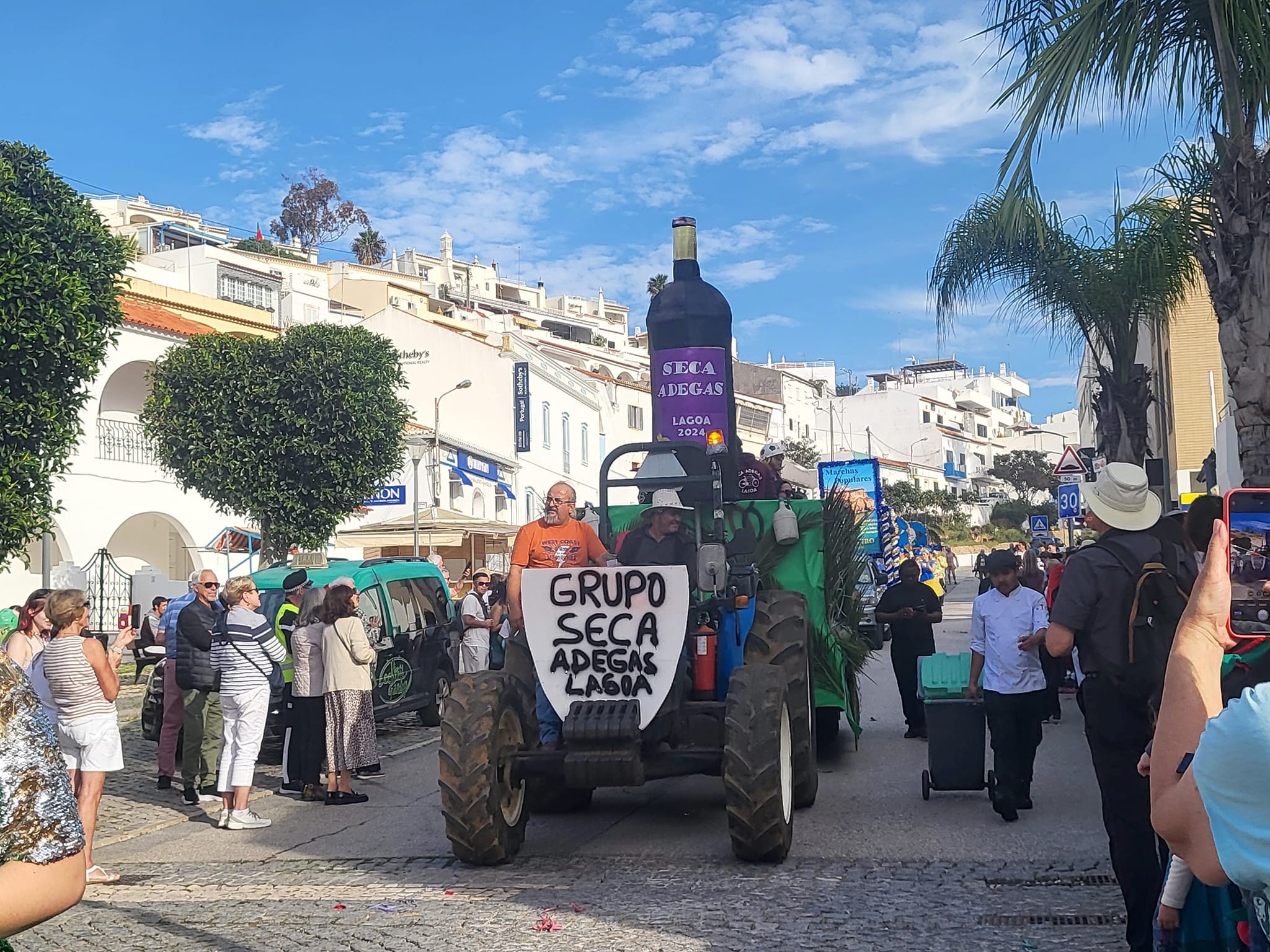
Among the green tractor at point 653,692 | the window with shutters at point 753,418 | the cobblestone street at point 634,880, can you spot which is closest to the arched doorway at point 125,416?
the cobblestone street at point 634,880

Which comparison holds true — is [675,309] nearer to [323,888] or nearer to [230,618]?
[230,618]

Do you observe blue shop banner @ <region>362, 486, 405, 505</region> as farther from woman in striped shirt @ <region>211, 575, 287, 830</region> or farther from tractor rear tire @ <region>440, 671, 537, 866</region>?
tractor rear tire @ <region>440, 671, 537, 866</region>

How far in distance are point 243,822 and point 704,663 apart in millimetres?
3908

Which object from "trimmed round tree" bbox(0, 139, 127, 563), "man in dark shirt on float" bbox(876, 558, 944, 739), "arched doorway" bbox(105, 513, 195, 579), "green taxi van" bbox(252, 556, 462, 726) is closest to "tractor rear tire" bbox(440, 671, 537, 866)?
"man in dark shirt on float" bbox(876, 558, 944, 739)

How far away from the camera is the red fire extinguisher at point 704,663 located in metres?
8.09

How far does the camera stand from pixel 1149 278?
1530 centimetres

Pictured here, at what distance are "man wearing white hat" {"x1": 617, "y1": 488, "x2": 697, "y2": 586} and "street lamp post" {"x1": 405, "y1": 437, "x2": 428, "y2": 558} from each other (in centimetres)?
1843

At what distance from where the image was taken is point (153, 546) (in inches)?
1396

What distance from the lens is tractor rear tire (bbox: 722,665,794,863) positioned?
712cm

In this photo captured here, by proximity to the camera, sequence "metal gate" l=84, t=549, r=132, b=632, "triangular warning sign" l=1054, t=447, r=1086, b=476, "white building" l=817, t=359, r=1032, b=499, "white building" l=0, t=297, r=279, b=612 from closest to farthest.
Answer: "triangular warning sign" l=1054, t=447, r=1086, b=476, "metal gate" l=84, t=549, r=132, b=632, "white building" l=0, t=297, r=279, b=612, "white building" l=817, t=359, r=1032, b=499

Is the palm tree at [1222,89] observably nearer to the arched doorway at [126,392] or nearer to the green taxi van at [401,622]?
the green taxi van at [401,622]

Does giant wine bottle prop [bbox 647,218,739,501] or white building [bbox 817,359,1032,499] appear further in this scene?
white building [bbox 817,359,1032,499]

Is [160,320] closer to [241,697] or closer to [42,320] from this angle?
[42,320]

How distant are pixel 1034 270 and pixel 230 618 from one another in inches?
470
